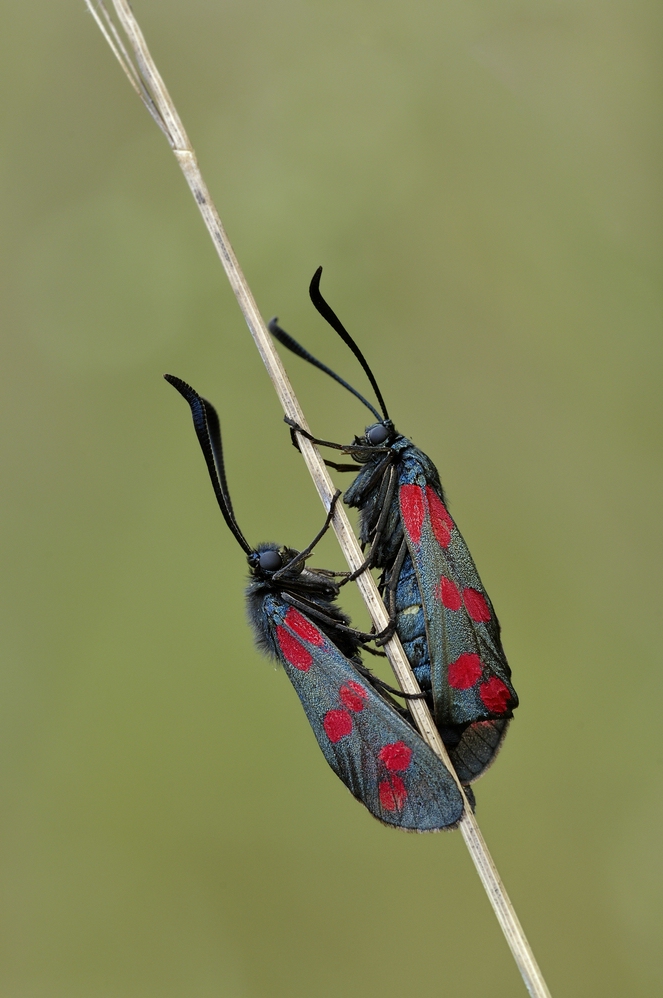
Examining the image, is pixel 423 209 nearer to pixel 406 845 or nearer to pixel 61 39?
pixel 61 39

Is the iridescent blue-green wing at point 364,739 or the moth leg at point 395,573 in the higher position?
the moth leg at point 395,573

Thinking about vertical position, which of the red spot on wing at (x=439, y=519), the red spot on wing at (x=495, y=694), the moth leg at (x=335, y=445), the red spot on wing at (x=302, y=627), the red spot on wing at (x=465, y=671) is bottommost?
the red spot on wing at (x=495, y=694)

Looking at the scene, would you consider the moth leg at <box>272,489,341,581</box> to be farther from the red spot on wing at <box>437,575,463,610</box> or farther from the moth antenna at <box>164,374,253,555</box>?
the red spot on wing at <box>437,575,463,610</box>

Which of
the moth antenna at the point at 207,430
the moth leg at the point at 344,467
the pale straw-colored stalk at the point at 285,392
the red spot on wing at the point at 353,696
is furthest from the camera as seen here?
the moth leg at the point at 344,467

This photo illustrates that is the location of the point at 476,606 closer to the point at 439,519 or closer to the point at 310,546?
the point at 439,519

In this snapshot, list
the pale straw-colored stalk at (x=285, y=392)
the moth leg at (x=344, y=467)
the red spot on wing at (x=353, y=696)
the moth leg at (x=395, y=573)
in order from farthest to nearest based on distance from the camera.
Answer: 1. the moth leg at (x=344, y=467)
2. the moth leg at (x=395, y=573)
3. the red spot on wing at (x=353, y=696)
4. the pale straw-colored stalk at (x=285, y=392)

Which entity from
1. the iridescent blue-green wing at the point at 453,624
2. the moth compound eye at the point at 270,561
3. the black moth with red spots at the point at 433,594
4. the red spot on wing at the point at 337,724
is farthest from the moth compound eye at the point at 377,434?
the red spot on wing at the point at 337,724

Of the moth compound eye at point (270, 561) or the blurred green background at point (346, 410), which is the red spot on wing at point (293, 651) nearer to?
the moth compound eye at point (270, 561)

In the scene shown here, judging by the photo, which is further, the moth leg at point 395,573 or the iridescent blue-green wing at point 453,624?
the moth leg at point 395,573

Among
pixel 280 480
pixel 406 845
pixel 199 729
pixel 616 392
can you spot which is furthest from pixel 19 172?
pixel 406 845
